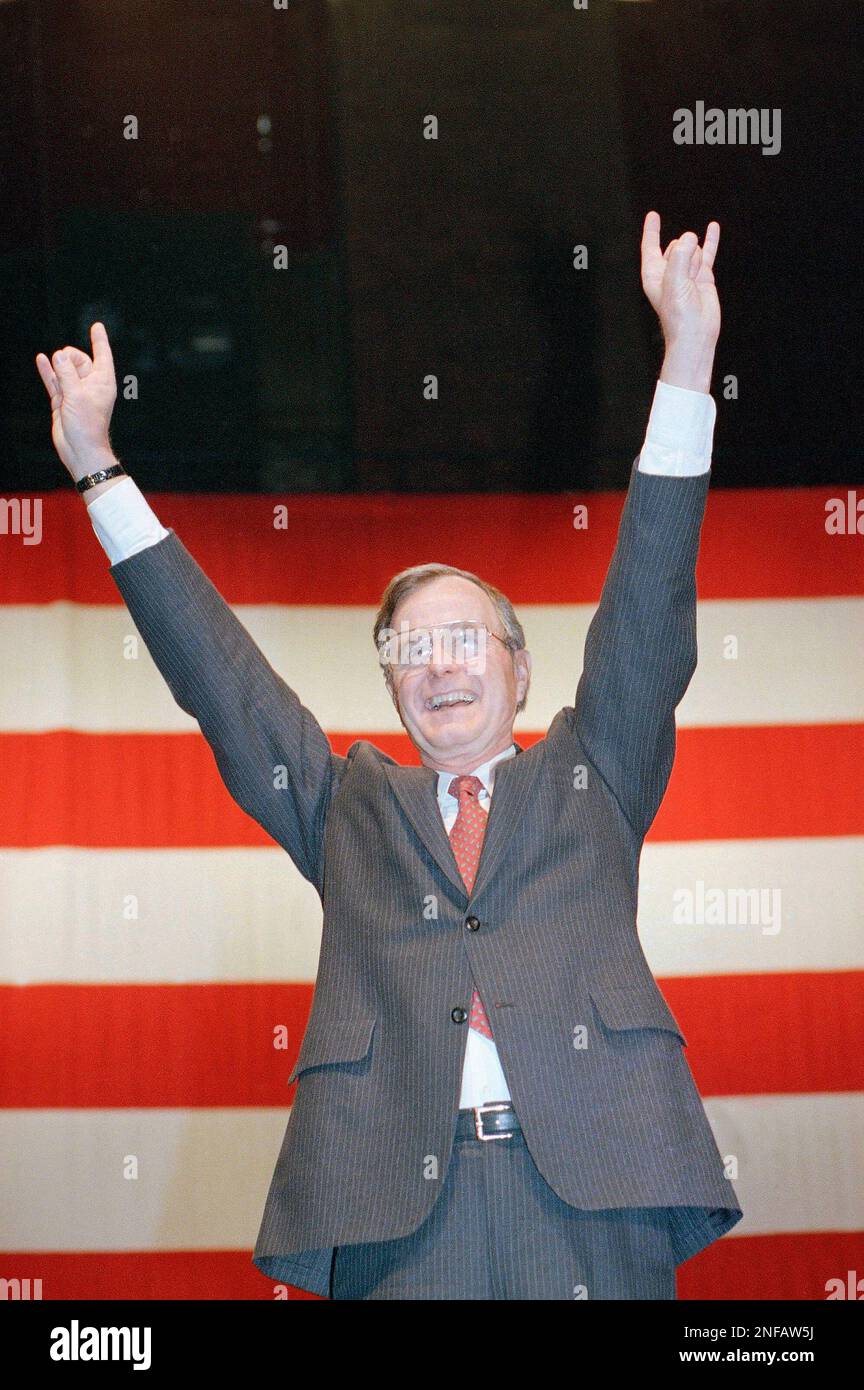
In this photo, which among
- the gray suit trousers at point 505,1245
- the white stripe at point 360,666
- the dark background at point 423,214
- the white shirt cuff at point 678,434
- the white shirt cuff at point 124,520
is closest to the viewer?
the gray suit trousers at point 505,1245

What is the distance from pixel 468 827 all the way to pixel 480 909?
0.38 feet

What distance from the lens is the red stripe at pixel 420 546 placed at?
267 centimetres

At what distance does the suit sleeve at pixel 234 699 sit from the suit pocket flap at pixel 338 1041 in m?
0.23

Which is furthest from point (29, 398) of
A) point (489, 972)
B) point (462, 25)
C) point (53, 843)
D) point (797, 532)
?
point (489, 972)

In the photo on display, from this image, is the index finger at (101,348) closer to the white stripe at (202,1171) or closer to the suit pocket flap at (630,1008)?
the suit pocket flap at (630,1008)

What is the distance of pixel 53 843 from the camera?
8.70 ft

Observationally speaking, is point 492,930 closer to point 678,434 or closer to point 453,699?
point 453,699

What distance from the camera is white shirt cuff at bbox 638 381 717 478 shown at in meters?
1.57

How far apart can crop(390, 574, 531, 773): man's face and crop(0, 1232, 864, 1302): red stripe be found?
48.0 inches

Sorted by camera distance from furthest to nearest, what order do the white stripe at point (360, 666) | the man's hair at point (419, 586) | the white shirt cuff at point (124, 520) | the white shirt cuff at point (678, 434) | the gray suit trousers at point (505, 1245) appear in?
the white stripe at point (360, 666) < the man's hair at point (419, 586) < the white shirt cuff at point (124, 520) < the white shirt cuff at point (678, 434) < the gray suit trousers at point (505, 1245)

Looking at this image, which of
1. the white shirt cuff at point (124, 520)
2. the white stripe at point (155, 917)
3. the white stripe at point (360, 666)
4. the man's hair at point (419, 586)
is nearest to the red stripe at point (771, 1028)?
the white stripe at point (360, 666)

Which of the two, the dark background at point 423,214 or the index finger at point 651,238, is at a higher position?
the dark background at point 423,214

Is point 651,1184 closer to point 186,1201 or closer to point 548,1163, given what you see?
point 548,1163

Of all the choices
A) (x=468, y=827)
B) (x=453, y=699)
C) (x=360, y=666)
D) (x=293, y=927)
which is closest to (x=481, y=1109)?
(x=468, y=827)
